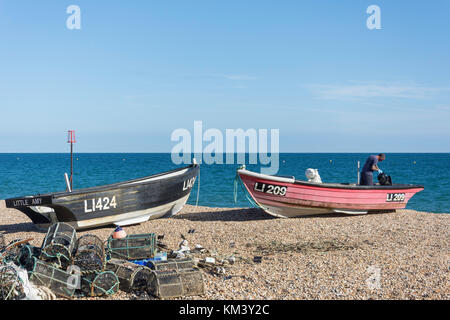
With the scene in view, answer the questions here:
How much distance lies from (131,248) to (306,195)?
7106mm

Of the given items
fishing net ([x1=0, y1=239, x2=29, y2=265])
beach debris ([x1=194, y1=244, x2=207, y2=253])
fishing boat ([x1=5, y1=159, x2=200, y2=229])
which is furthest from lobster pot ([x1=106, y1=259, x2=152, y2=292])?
fishing boat ([x1=5, y1=159, x2=200, y2=229])

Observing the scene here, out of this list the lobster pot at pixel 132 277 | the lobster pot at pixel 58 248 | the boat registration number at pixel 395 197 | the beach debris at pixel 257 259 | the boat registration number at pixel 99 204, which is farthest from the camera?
the boat registration number at pixel 395 197

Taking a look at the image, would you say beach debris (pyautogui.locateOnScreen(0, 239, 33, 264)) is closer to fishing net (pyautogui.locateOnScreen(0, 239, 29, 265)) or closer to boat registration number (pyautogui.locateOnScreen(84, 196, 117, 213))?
fishing net (pyautogui.locateOnScreen(0, 239, 29, 265))

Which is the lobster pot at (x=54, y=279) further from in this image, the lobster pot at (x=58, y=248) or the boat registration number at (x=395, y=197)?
the boat registration number at (x=395, y=197)

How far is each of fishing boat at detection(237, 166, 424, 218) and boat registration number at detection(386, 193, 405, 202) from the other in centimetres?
5

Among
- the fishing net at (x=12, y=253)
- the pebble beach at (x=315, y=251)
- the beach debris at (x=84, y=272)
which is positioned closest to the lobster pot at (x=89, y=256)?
the beach debris at (x=84, y=272)

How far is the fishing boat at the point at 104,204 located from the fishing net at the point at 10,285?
5.25m

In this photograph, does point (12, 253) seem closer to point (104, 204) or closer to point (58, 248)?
point (58, 248)

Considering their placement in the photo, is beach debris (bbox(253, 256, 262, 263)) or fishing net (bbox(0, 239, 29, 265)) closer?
fishing net (bbox(0, 239, 29, 265))

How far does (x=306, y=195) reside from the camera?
14.3 metres

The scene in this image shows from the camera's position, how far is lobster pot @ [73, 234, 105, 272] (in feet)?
25.2

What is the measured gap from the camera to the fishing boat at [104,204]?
470 inches

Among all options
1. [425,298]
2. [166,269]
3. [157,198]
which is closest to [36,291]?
[166,269]

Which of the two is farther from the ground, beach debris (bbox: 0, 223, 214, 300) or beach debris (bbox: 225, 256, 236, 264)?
beach debris (bbox: 0, 223, 214, 300)
